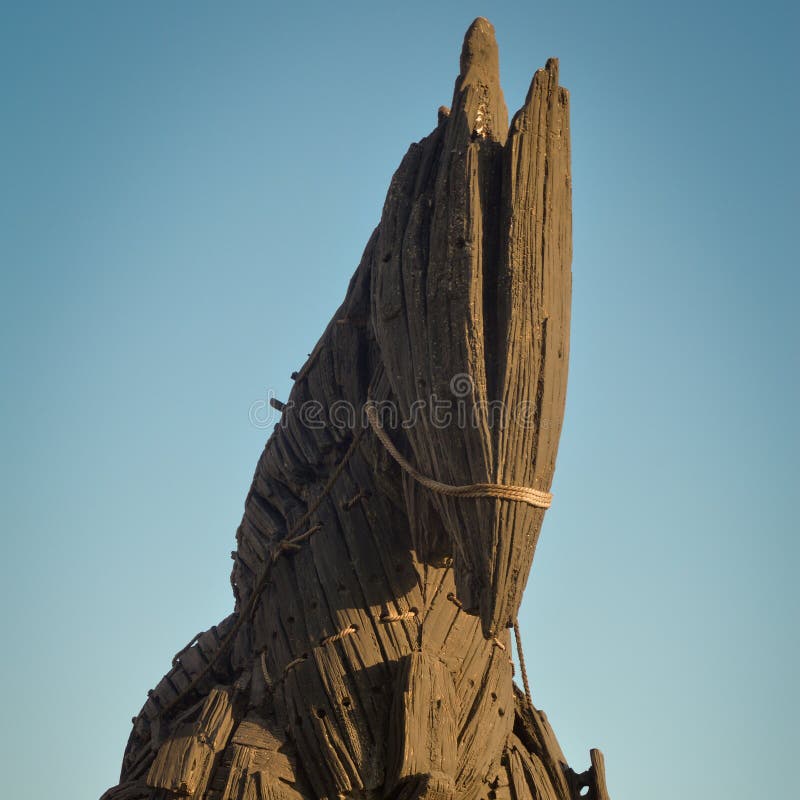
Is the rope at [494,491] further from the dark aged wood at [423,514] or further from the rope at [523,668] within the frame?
the rope at [523,668]

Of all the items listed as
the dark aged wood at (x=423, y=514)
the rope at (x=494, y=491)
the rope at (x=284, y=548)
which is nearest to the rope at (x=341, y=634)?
the dark aged wood at (x=423, y=514)

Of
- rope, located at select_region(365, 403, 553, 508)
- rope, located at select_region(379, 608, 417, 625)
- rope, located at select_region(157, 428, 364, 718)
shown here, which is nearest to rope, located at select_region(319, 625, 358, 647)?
rope, located at select_region(379, 608, 417, 625)

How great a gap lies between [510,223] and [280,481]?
80.7 inches

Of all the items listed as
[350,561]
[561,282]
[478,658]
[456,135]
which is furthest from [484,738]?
[456,135]

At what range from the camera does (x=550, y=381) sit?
4488 mm

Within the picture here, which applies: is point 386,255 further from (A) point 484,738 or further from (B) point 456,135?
(A) point 484,738

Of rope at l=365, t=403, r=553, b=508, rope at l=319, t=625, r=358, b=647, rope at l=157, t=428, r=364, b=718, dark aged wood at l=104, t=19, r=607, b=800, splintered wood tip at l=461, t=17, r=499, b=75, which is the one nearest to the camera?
rope at l=365, t=403, r=553, b=508

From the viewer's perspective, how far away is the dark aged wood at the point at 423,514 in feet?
14.6

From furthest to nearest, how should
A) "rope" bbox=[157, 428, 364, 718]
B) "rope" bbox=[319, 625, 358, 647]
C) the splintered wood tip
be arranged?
1. "rope" bbox=[157, 428, 364, 718]
2. the splintered wood tip
3. "rope" bbox=[319, 625, 358, 647]

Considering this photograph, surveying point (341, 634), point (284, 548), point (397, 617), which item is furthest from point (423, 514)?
point (284, 548)

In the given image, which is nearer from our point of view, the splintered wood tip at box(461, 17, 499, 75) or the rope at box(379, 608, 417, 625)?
the rope at box(379, 608, 417, 625)

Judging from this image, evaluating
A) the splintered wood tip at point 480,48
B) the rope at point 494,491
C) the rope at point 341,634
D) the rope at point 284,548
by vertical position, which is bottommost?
the rope at point 341,634

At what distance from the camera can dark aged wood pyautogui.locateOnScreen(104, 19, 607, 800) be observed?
446cm

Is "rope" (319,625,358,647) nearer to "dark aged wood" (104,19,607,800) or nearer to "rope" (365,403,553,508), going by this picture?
"dark aged wood" (104,19,607,800)
